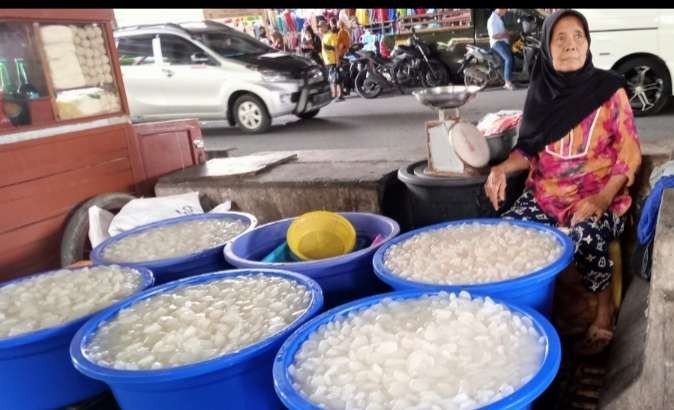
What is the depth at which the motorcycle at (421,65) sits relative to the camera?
1277 centimetres

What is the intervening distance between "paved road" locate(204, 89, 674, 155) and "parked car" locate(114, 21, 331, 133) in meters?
0.50

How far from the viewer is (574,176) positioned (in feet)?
8.87

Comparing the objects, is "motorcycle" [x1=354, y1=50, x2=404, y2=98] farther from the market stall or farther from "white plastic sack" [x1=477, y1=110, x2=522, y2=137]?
"white plastic sack" [x1=477, y1=110, x2=522, y2=137]

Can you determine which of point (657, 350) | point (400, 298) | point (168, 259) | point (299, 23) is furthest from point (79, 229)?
point (299, 23)

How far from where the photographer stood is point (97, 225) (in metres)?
3.58

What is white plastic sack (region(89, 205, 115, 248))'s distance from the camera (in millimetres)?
3549

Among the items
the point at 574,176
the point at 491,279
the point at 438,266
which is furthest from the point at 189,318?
the point at 574,176

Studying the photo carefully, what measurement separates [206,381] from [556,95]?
213 centimetres

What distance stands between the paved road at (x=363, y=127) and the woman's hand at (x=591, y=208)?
4516 mm

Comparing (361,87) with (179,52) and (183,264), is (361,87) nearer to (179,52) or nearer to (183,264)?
(179,52)

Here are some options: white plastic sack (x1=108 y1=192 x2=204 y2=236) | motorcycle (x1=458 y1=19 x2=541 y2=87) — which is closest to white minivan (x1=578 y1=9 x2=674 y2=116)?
motorcycle (x1=458 y1=19 x2=541 y2=87)

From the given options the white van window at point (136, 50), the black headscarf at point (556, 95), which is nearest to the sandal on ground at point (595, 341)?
the black headscarf at point (556, 95)

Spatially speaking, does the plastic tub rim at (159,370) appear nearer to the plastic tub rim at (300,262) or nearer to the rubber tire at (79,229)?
the plastic tub rim at (300,262)
